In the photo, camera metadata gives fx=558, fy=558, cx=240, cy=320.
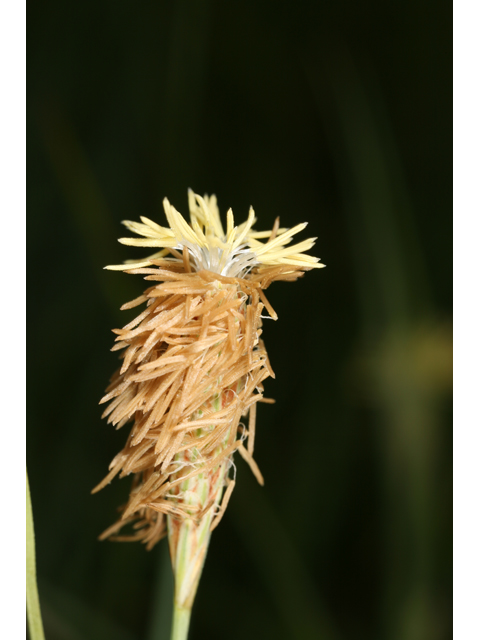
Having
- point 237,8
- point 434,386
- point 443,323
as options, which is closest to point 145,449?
point 434,386

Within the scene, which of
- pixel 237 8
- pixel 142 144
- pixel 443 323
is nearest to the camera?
pixel 443 323

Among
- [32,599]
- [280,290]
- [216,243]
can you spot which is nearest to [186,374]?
[216,243]

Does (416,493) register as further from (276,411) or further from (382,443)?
(276,411)

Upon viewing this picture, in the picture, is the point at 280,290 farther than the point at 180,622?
Yes

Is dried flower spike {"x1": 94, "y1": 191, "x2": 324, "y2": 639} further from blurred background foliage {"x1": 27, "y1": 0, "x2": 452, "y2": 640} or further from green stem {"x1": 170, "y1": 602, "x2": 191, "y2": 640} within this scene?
blurred background foliage {"x1": 27, "y1": 0, "x2": 452, "y2": 640}

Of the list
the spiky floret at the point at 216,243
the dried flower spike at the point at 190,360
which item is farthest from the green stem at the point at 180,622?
the spiky floret at the point at 216,243

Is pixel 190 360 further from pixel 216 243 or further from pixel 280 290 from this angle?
pixel 280 290

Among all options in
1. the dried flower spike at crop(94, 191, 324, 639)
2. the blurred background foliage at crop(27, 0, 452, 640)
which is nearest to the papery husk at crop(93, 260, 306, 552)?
the dried flower spike at crop(94, 191, 324, 639)
